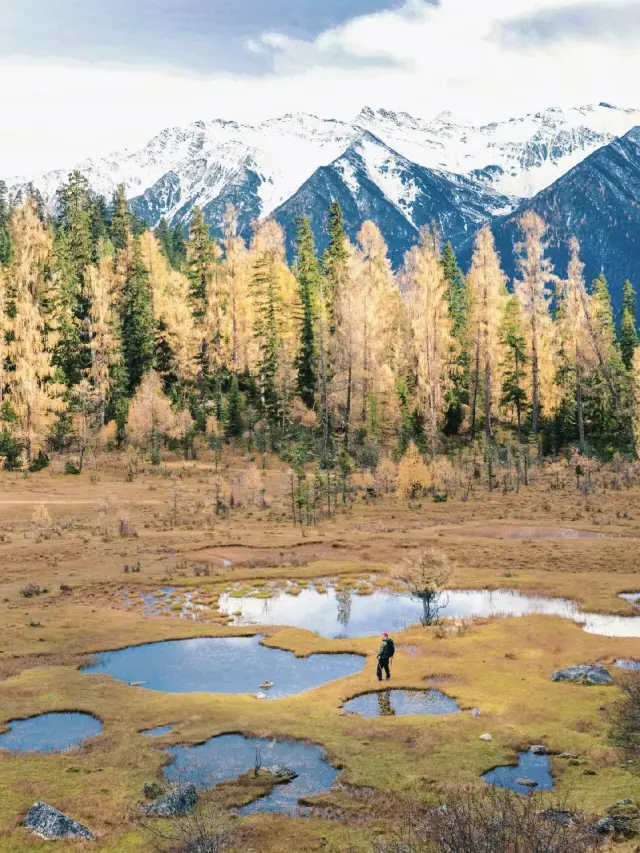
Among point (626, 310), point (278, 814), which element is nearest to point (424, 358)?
point (626, 310)

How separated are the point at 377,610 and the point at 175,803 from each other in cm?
2139

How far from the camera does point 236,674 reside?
1098 inches

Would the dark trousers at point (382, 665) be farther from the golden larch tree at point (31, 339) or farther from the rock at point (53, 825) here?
the golden larch tree at point (31, 339)

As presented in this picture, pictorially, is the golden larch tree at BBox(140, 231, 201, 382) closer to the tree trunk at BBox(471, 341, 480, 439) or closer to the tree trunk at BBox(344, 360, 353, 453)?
A: the tree trunk at BBox(344, 360, 353, 453)

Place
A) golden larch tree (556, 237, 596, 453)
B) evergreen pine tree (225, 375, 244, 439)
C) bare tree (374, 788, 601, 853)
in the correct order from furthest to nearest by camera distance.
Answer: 1. evergreen pine tree (225, 375, 244, 439)
2. golden larch tree (556, 237, 596, 453)
3. bare tree (374, 788, 601, 853)

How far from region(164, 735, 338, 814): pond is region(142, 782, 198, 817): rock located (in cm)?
115

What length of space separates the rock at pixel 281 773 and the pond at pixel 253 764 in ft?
0.47

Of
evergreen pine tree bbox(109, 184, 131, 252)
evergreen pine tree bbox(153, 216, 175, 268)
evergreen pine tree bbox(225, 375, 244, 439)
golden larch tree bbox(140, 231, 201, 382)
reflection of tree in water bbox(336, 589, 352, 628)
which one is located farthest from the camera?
evergreen pine tree bbox(153, 216, 175, 268)

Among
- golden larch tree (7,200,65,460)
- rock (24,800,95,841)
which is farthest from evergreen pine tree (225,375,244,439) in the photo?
rock (24,800,95,841)

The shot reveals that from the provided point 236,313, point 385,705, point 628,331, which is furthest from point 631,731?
point 628,331

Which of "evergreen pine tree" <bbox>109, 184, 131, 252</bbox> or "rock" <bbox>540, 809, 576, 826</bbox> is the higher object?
"evergreen pine tree" <bbox>109, 184, 131, 252</bbox>

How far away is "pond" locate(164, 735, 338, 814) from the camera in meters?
17.2

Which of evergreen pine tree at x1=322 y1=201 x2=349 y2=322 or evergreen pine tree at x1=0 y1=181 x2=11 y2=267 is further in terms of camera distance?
evergreen pine tree at x1=0 y1=181 x2=11 y2=267

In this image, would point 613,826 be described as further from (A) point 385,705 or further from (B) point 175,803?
(A) point 385,705
